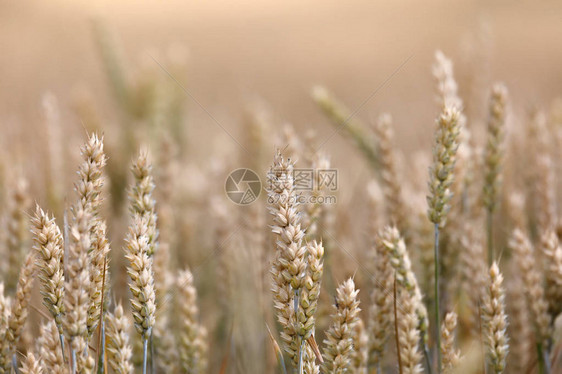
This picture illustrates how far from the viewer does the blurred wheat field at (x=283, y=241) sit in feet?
3.05

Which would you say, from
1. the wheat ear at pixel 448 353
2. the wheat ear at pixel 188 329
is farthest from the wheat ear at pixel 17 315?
the wheat ear at pixel 448 353

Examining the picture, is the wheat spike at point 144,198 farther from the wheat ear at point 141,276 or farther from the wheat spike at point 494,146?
the wheat spike at point 494,146

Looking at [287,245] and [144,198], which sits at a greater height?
[144,198]

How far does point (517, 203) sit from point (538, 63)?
19.7 feet

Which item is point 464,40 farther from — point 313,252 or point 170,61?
point 313,252

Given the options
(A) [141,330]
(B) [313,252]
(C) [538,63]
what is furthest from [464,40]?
(C) [538,63]

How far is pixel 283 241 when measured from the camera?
2.99ft

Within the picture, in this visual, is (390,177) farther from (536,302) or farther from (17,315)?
(17,315)

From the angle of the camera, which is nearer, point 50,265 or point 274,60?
point 50,265

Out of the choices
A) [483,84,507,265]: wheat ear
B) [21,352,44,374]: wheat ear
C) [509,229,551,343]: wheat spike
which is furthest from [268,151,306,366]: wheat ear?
[483,84,507,265]: wheat ear

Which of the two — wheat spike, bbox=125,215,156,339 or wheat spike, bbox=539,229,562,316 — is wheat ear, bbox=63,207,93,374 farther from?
wheat spike, bbox=539,229,562,316

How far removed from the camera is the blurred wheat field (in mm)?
931

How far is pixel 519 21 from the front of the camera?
8.59 meters

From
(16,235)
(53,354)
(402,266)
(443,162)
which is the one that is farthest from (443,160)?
(16,235)
